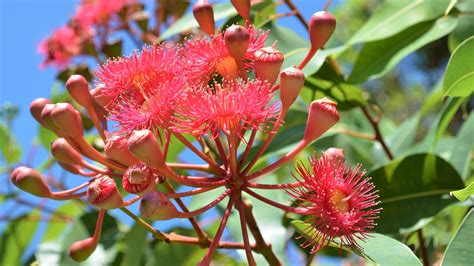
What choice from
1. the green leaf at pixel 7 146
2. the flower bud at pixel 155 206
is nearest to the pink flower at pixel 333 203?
the flower bud at pixel 155 206

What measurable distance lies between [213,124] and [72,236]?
1170mm

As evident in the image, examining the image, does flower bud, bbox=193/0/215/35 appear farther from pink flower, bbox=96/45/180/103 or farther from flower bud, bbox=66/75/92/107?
flower bud, bbox=66/75/92/107

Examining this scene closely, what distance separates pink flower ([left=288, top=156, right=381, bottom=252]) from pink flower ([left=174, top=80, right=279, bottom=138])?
0.40 ft

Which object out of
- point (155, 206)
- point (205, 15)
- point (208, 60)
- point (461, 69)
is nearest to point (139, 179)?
point (155, 206)

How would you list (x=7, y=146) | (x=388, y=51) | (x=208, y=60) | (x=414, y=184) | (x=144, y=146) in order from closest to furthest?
(x=144, y=146) < (x=208, y=60) < (x=414, y=184) < (x=388, y=51) < (x=7, y=146)

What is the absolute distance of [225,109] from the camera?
1.37 m

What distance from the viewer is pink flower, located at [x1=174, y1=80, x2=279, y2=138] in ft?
4.48

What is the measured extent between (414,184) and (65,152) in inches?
34.7

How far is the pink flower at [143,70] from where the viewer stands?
148 centimetres

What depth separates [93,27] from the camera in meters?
2.71

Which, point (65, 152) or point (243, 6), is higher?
point (243, 6)

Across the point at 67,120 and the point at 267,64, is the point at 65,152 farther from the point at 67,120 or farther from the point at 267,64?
the point at 267,64

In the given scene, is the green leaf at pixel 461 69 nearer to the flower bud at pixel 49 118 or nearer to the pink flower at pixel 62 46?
the flower bud at pixel 49 118

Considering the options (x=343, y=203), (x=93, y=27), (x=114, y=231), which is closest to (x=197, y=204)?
(x=114, y=231)
